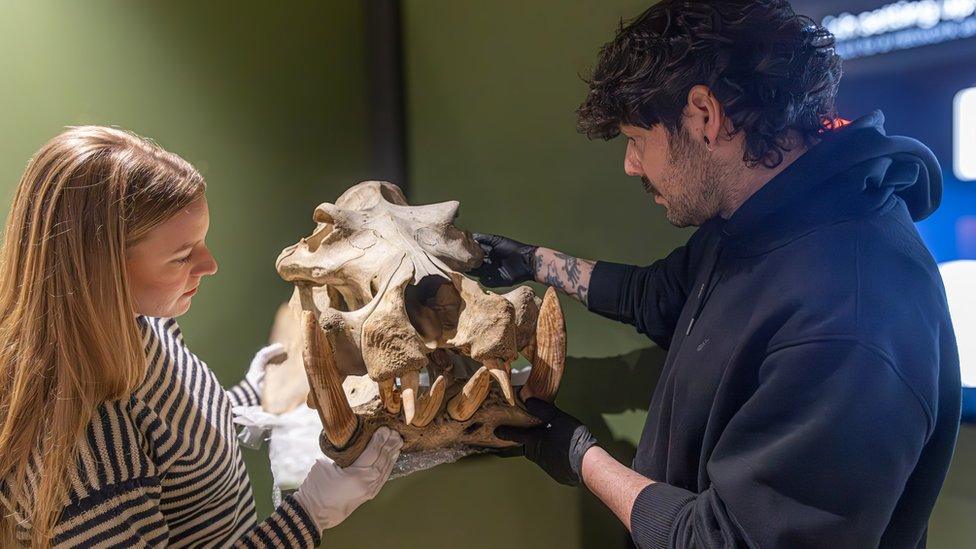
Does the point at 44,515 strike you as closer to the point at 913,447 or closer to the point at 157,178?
the point at 157,178

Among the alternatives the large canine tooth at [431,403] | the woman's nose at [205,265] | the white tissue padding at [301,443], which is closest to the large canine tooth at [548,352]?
the white tissue padding at [301,443]

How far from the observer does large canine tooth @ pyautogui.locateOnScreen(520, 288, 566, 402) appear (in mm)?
1525

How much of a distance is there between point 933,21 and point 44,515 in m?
1.83

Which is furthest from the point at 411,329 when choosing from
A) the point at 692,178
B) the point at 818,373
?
the point at 818,373

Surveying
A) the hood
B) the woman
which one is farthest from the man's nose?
the woman

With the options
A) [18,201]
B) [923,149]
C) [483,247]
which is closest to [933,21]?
[923,149]

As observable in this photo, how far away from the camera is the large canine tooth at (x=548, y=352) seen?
5.00 ft

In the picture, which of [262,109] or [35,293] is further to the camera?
[262,109]

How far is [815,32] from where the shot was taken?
1.26 m

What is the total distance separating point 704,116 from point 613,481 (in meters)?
0.73

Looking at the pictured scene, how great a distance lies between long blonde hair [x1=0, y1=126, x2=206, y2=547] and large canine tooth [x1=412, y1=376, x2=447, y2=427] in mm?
553

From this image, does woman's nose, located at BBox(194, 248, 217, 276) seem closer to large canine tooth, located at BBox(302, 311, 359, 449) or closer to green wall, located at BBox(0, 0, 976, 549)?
large canine tooth, located at BBox(302, 311, 359, 449)

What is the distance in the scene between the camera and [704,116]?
4.16ft

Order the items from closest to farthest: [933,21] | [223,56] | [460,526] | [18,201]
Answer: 1. [18,201]
2. [933,21]
3. [460,526]
4. [223,56]
